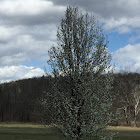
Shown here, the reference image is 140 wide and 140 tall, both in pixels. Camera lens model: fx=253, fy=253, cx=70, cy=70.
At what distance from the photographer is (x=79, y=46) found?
43.5 feet

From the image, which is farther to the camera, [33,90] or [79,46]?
[33,90]

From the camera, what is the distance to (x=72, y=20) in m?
14.0

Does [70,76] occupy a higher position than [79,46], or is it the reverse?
[79,46]

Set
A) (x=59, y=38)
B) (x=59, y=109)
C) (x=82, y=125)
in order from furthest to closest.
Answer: (x=59, y=38)
(x=59, y=109)
(x=82, y=125)

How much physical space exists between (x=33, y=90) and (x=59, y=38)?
108821 mm

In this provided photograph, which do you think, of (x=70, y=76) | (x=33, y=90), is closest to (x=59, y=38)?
(x=70, y=76)

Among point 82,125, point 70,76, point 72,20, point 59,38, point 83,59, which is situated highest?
point 72,20

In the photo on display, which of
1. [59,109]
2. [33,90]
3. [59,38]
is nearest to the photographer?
[59,109]

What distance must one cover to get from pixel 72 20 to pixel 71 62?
2494 millimetres

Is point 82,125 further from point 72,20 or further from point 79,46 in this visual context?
point 72,20

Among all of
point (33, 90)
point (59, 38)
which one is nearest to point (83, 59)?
point (59, 38)

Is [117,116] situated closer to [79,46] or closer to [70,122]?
[70,122]

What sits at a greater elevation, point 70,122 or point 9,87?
point 9,87

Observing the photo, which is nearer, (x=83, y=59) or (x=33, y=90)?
(x=83, y=59)
